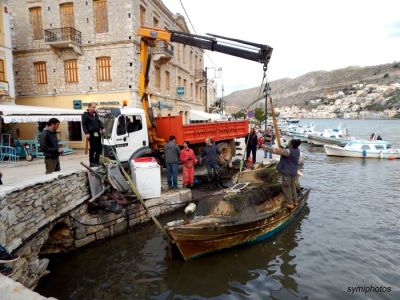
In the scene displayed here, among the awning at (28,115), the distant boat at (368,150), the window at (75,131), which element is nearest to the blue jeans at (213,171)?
the awning at (28,115)

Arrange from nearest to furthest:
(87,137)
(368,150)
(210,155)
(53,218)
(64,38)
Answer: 1. (53,218)
2. (87,137)
3. (210,155)
4. (64,38)
5. (368,150)

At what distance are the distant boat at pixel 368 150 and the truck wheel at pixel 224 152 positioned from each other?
1479 cm

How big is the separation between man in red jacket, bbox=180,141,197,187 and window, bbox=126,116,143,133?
1.90 meters

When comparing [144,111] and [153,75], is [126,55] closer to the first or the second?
[153,75]

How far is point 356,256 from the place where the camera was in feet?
22.6

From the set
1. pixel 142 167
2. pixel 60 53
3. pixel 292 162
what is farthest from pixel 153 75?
pixel 292 162

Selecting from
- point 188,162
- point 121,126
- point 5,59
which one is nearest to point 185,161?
point 188,162

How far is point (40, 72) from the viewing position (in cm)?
1973

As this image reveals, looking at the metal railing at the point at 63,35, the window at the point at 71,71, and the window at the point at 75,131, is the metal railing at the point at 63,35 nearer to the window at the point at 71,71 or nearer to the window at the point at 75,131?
the window at the point at 71,71

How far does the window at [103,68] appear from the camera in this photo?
1864 cm

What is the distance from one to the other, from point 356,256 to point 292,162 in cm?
Result: 283

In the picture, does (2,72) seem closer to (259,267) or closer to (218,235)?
(218,235)

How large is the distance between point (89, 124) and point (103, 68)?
1106 cm

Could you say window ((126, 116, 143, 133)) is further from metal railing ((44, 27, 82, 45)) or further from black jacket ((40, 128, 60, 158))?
metal railing ((44, 27, 82, 45))
